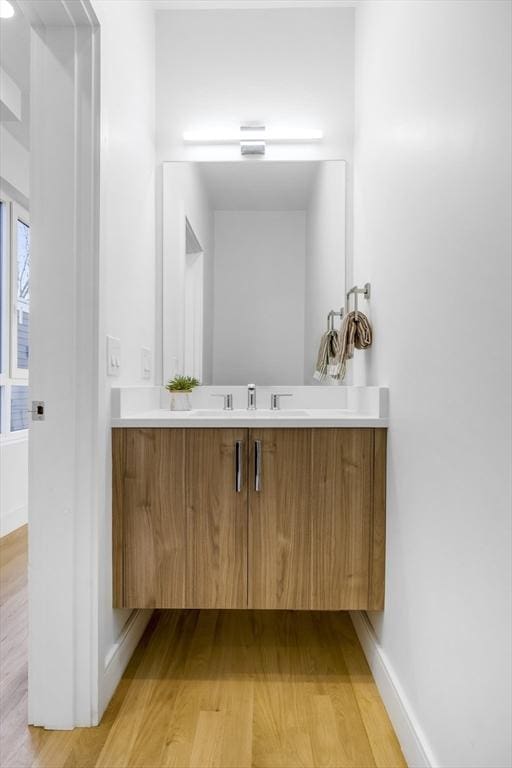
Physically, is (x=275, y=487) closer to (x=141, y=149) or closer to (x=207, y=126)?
(x=141, y=149)

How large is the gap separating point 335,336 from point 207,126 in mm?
1109

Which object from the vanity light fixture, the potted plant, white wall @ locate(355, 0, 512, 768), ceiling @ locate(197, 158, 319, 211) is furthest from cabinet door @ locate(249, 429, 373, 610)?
the vanity light fixture

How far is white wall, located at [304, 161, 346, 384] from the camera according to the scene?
2.16 metres

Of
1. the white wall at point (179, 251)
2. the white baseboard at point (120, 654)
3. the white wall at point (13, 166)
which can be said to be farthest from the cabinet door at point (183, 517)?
the white wall at point (13, 166)

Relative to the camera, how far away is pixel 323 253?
218cm

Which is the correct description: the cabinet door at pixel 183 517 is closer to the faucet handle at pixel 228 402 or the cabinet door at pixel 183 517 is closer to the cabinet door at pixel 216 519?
the cabinet door at pixel 216 519

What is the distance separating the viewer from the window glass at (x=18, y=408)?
3438mm

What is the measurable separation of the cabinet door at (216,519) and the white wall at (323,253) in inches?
29.6

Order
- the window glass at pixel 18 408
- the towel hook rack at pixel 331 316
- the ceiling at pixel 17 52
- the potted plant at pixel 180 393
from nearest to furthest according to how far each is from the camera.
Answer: the potted plant at pixel 180 393 → the towel hook rack at pixel 331 316 → the ceiling at pixel 17 52 → the window glass at pixel 18 408

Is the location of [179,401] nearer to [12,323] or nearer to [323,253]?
[323,253]

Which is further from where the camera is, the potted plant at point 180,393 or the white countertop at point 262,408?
the potted plant at point 180,393

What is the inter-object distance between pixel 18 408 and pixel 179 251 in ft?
6.81

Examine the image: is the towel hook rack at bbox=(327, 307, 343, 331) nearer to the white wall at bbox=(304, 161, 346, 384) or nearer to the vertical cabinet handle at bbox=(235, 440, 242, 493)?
the white wall at bbox=(304, 161, 346, 384)

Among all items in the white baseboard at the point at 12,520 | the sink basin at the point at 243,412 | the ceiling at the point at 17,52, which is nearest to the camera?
the sink basin at the point at 243,412
